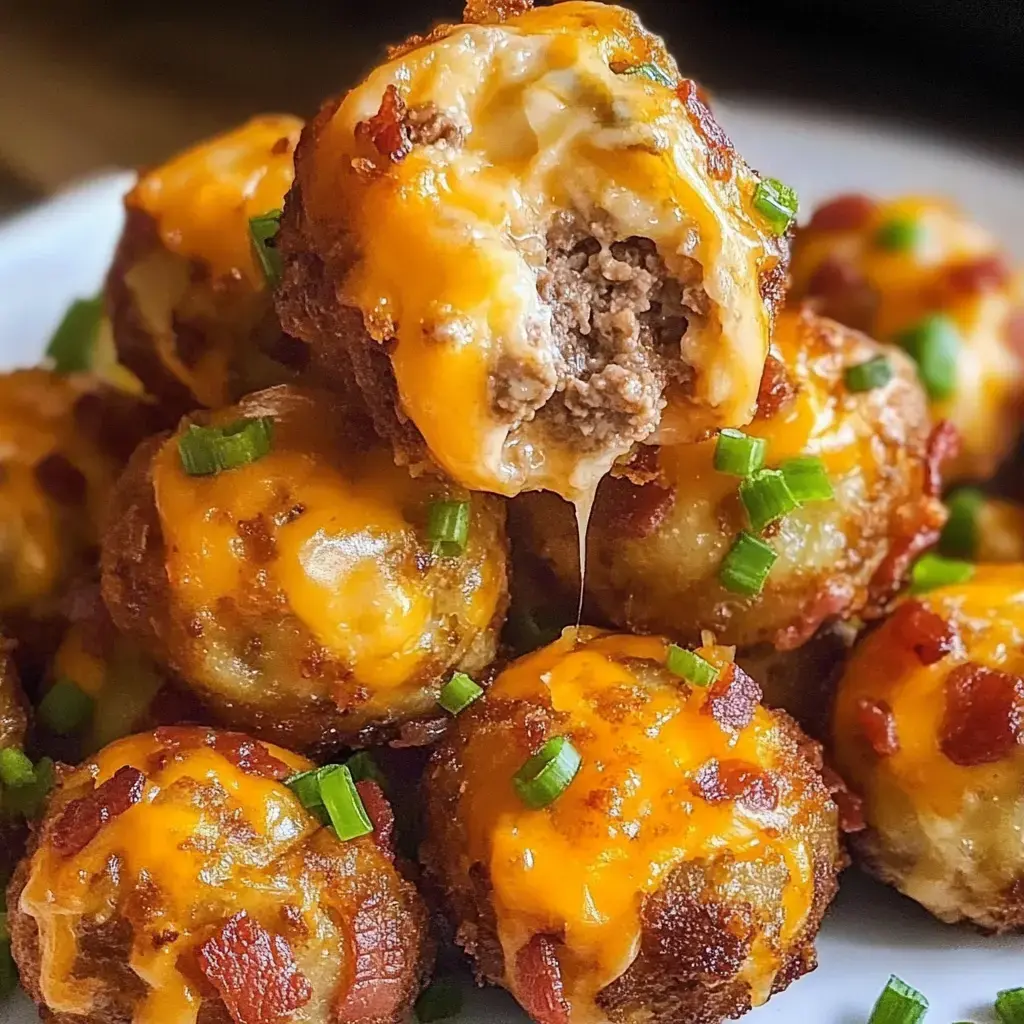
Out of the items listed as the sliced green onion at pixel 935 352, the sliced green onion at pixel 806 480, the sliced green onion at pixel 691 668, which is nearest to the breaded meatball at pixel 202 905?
the sliced green onion at pixel 691 668

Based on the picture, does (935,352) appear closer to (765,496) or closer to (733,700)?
(765,496)

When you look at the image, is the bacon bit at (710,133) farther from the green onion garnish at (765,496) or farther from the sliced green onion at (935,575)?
the sliced green onion at (935,575)

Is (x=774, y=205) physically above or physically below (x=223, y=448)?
above

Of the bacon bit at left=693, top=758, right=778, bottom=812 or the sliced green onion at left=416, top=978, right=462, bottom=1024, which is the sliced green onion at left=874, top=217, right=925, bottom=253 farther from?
the sliced green onion at left=416, top=978, right=462, bottom=1024

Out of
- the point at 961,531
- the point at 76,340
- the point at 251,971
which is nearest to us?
the point at 251,971

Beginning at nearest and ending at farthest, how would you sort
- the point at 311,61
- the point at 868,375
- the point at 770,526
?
the point at 770,526, the point at 868,375, the point at 311,61

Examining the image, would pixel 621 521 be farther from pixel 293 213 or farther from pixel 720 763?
pixel 293 213

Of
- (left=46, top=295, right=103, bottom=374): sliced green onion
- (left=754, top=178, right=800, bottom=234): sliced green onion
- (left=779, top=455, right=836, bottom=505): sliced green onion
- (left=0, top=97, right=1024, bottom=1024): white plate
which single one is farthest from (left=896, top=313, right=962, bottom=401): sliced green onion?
(left=46, top=295, right=103, bottom=374): sliced green onion

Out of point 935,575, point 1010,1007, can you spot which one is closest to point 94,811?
point 1010,1007
